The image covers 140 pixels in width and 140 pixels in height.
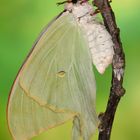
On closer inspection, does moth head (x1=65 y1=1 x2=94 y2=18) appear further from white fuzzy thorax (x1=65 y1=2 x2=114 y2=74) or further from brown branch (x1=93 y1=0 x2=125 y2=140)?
brown branch (x1=93 y1=0 x2=125 y2=140)

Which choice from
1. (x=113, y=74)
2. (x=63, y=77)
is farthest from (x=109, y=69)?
(x=113, y=74)

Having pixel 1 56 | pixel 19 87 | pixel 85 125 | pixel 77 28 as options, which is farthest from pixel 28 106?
pixel 1 56

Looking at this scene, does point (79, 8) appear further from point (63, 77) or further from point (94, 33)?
point (63, 77)

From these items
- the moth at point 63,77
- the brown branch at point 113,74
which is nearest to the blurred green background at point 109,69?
the moth at point 63,77

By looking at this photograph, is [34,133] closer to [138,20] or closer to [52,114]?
[52,114]

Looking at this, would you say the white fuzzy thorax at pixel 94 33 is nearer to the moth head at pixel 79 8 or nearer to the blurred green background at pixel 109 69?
the moth head at pixel 79 8

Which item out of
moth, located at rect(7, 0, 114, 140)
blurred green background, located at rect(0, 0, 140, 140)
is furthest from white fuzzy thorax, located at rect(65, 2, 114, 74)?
blurred green background, located at rect(0, 0, 140, 140)
